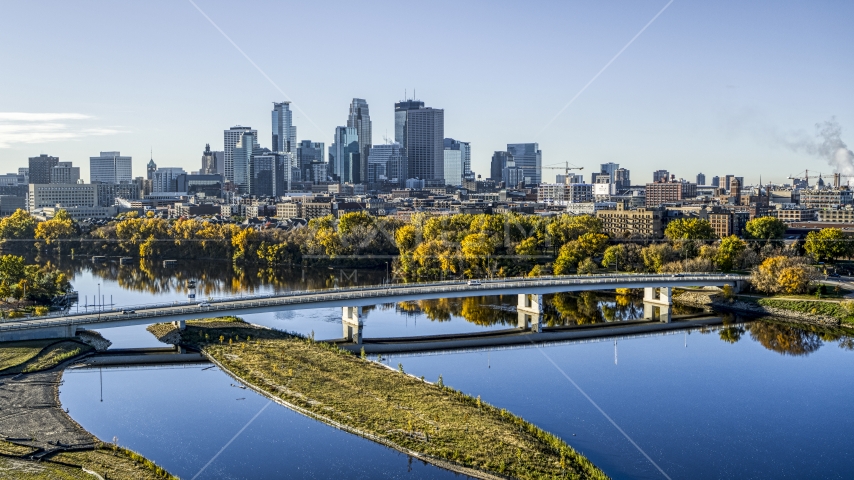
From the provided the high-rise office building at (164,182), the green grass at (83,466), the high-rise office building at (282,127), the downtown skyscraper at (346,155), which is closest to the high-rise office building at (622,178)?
the downtown skyscraper at (346,155)

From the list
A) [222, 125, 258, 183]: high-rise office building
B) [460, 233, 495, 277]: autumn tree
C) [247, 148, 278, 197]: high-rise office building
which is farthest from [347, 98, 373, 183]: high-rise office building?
[460, 233, 495, 277]: autumn tree

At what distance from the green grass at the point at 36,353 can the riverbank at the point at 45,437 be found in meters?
0.03

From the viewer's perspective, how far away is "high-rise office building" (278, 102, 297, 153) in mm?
190875

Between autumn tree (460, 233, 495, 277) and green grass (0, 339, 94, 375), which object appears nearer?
green grass (0, 339, 94, 375)

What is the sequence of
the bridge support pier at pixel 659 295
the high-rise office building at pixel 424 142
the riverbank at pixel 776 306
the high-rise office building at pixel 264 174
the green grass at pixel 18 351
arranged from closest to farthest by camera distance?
the green grass at pixel 18 351 → the riverbank at pixel 776 306 → the bridge support pier at pixel 659 295 → the high-rise office building at pixel 264 174 → the high-rise office building at pixel 424 142

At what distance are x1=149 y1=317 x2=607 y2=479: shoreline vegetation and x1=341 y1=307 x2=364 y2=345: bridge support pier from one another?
7.81ft

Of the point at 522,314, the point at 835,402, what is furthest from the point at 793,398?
the point at 522,314

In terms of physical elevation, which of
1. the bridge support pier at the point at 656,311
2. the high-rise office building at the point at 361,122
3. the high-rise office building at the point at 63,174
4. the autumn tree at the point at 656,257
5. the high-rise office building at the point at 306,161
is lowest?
the bridge support pier at the point at 656,311

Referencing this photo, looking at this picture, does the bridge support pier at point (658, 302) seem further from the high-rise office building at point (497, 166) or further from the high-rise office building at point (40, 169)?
the high-rise office building at point (497, 166)

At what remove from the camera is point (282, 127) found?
7554 inches

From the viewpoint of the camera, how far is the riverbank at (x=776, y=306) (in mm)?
37906

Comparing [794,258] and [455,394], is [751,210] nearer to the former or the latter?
[794,258]

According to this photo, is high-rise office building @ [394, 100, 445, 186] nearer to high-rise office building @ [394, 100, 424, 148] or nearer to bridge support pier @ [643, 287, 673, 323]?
high-rise office building @ [394, 100, 424, 148]

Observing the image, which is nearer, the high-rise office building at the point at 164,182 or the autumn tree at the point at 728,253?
the autumn tree at the point at 728,253
